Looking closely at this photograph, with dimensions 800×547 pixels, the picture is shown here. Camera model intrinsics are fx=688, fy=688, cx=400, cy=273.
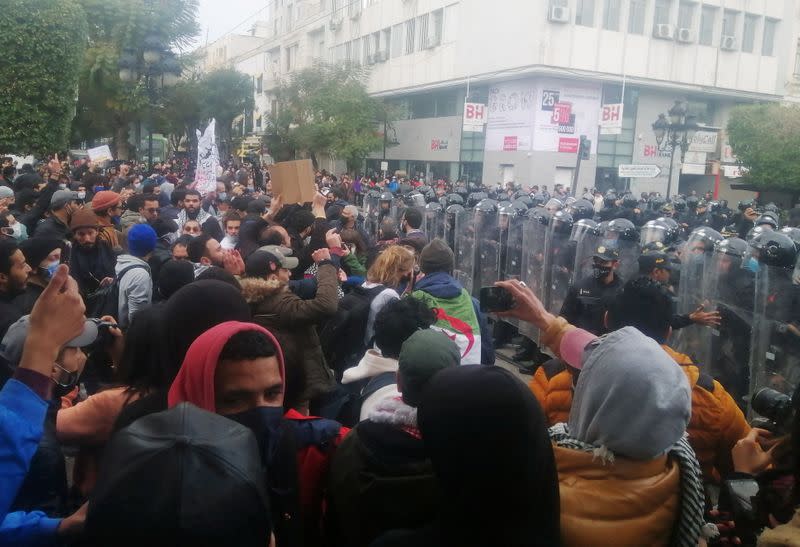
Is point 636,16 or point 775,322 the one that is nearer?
point 775,322

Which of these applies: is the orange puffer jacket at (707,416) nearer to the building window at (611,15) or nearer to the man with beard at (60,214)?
the man with beard at (60,214)

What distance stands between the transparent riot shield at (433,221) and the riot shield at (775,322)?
600 cm

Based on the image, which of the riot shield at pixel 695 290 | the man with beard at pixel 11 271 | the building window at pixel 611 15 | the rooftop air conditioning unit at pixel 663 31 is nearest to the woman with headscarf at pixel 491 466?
the man with beard at pixel 11 271

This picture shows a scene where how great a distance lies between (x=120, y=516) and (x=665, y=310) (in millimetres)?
2877

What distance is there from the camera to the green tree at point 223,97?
45697mm

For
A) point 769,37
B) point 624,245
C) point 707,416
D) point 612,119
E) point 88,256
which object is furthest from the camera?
point 769,37

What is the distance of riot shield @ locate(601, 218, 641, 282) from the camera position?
7086mm

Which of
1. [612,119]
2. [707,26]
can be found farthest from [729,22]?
[612,119]

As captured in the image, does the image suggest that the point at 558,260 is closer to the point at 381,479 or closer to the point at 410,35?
the point at 381,479

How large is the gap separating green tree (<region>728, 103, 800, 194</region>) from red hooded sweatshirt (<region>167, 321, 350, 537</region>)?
2933 cm

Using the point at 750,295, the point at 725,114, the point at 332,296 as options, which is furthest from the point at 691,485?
the point at 725,114

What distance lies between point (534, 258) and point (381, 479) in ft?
22.0

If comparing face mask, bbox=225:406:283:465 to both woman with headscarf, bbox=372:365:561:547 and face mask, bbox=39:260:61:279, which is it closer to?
woman with headscarf, bbox=372:365:561:547

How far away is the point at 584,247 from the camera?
299 inches
